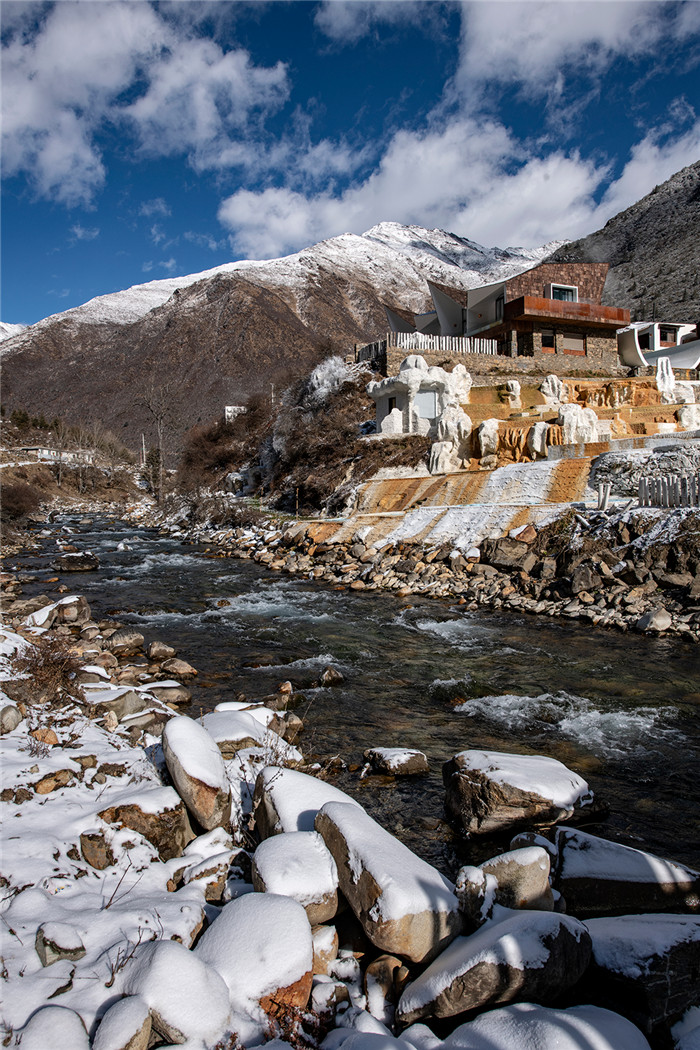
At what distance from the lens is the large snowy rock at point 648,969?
2758 millimetres

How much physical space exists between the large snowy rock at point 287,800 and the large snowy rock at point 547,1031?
1575 mm

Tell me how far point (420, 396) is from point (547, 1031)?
26754 mm

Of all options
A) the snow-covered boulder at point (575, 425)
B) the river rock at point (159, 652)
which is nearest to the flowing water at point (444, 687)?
the river rock at point (159, 652)

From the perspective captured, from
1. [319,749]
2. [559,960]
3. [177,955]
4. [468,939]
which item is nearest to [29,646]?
[319,749]

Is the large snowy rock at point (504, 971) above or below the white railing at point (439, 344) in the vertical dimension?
below

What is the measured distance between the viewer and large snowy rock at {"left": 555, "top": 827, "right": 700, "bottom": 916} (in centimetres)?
365

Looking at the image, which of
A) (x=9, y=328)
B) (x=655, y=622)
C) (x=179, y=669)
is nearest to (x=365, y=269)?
(x=9, y=328)

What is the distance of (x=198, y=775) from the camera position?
4227 mm

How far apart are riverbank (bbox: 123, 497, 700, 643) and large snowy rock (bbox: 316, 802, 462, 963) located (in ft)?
28.0

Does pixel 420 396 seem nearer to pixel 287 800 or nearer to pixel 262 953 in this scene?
pixel 287 800

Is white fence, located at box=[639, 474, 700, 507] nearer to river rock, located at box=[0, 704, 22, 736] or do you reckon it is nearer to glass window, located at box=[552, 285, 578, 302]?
river rock, located at box=[0, 704, 22, 736]

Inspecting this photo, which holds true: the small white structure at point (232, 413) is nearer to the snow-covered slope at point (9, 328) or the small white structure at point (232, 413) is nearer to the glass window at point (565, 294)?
the glass window at point (565, 294)

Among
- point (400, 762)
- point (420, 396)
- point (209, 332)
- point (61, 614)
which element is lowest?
point (400, 762)

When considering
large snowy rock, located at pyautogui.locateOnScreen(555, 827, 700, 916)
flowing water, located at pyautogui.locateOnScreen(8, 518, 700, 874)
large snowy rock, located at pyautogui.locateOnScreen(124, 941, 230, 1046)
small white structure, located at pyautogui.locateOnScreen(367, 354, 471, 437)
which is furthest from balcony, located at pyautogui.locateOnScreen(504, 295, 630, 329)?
large snowy rock, located at pyautogui.locateOnScreen(124, 941, 230, 1046)
